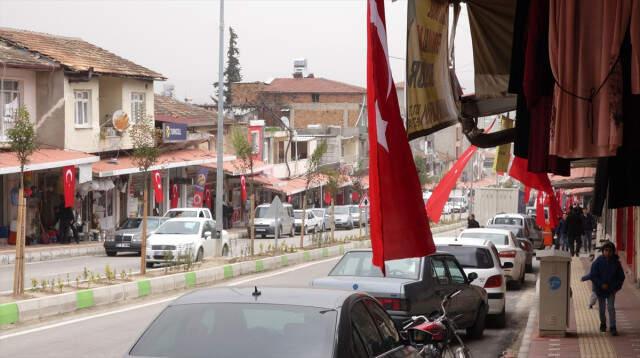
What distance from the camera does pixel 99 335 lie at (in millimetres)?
16031

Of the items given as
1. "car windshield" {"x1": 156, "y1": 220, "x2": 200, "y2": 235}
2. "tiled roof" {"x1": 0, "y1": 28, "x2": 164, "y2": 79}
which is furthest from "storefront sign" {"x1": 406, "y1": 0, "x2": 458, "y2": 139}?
"tiled roof" {"x1": 0, "y1": 28, "x2": 164, "y2": 79}

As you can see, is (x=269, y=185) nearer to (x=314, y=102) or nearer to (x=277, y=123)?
(x=277, y=123)

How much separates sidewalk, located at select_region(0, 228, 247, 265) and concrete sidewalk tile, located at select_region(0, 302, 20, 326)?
15.2 m

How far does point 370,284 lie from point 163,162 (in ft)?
117

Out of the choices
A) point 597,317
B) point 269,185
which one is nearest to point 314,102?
point 269,185

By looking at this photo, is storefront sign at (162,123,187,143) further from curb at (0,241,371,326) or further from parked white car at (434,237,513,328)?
parked white car at (434,237,513,328)

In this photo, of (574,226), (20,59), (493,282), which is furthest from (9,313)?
(574,226)

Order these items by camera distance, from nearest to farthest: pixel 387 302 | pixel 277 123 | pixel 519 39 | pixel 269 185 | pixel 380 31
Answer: pixel 380 31 < pixel 519 39 < pixel 387 302 < pixel 269 185 < pixel 277 123

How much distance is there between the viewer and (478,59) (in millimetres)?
10734

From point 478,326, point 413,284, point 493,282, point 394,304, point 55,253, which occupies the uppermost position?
point 413,284

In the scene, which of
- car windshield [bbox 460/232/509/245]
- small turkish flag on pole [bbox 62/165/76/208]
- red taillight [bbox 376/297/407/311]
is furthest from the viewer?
small turkish flag on pole [bbox 62/165/76/208]

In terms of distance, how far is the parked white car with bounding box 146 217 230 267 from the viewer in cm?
3088

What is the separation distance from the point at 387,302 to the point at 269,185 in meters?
52.7

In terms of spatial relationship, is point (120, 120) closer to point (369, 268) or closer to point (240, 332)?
point (369, 268)
